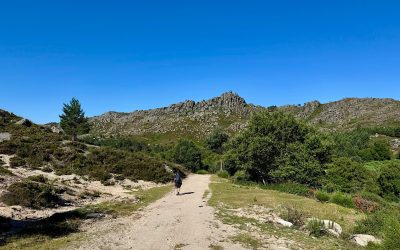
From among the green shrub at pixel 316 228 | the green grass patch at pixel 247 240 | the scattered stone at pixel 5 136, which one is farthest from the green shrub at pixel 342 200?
the scattered stone at pixel 5 136

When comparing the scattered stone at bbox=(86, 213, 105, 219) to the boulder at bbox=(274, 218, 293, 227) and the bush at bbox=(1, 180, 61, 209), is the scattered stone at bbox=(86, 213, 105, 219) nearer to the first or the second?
the bush at bbox=(1, 180, 61, 209)

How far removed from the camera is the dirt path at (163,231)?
14.8m

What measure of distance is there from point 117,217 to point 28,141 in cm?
3579

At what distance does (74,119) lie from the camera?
267 ft

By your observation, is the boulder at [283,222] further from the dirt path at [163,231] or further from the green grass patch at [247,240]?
the green grass patch at [247,240]

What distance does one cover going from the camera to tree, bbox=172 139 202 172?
8794 cm

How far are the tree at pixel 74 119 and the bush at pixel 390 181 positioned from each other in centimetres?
6383

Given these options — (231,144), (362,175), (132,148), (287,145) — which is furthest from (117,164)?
(132,148)

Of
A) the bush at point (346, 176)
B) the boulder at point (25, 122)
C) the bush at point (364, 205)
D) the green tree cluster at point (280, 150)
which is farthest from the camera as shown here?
the boulder at point (25, 122)

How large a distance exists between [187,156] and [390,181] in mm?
47253

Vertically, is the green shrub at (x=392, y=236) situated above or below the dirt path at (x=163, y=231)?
above

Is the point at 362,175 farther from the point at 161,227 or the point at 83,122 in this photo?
the point at 83,122

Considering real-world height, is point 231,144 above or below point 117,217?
above

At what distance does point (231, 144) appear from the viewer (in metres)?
55.2
